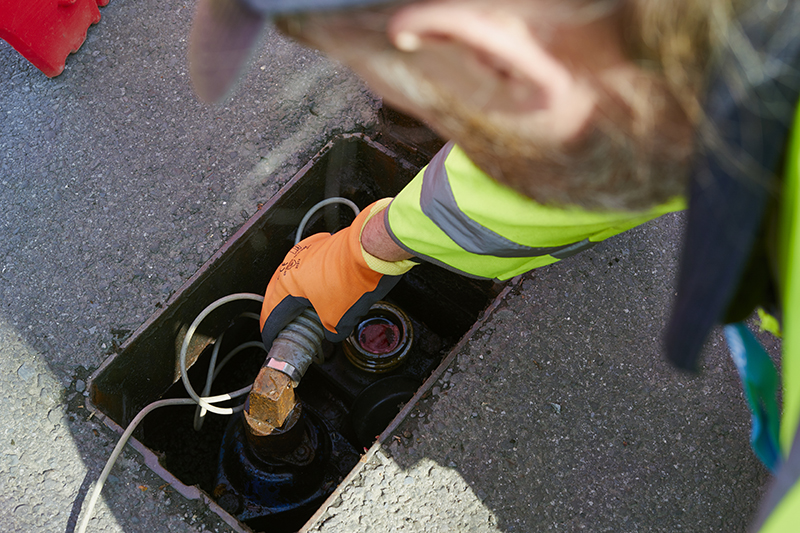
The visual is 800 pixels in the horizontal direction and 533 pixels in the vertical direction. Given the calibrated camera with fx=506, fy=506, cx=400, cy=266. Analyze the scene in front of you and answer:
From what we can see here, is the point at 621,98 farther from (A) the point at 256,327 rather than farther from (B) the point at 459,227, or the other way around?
(A) the point at 256,327

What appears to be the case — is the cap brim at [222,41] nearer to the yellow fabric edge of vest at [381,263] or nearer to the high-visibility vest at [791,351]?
the high-visibility vest at [791,351]

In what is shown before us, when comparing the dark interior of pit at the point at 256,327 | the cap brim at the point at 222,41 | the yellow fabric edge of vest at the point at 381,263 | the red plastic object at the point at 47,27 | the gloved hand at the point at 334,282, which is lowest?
the dark interior of pit at the point at 256,327

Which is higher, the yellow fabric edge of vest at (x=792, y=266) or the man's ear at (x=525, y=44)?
the man's ear at (x=525, y=44)

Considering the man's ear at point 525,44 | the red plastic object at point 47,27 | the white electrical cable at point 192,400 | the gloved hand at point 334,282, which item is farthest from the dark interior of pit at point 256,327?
the man's ear at point 525,44

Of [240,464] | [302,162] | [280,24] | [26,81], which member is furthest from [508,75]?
[26,81]

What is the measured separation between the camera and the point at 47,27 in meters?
1.84

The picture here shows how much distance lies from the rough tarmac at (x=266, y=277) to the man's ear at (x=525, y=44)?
114 centimetres

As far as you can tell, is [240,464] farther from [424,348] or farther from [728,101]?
[728,101]

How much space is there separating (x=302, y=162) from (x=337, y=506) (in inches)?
46.1

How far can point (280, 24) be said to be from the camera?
0.57 metres

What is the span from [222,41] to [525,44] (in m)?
0.35

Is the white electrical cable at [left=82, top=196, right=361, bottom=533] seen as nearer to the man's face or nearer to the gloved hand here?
the gloved hand

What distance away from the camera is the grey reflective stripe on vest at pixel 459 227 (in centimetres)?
101

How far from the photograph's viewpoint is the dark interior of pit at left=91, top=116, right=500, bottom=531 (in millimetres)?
1686
